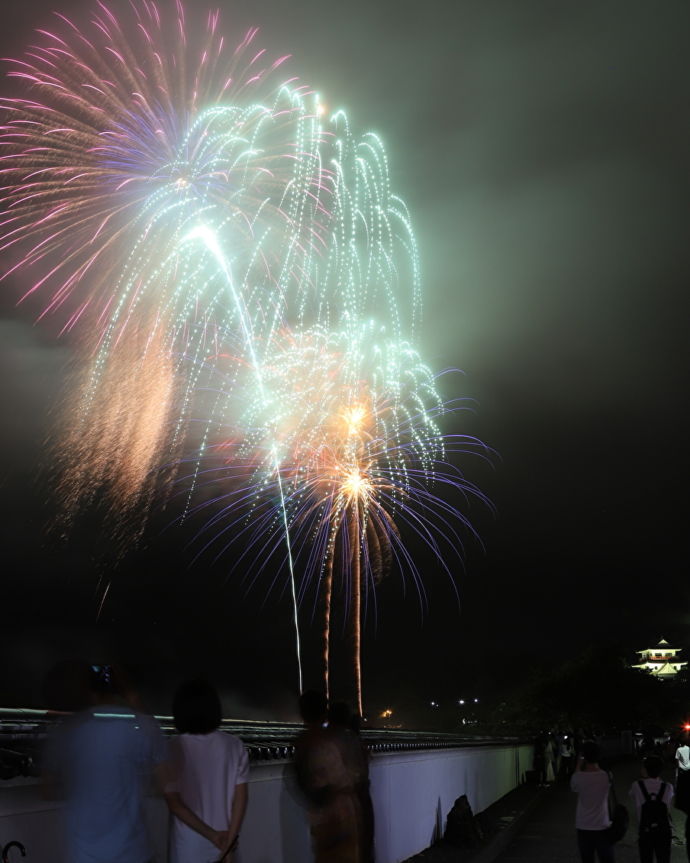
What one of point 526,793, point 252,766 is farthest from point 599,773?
point 526,793

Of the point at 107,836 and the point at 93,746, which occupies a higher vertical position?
the point at 93,746

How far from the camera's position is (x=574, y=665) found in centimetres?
12262

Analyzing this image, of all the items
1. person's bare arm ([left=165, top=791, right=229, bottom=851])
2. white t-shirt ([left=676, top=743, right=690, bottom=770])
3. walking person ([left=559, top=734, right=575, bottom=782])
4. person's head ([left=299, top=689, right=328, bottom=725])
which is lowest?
walking person ([left=559, top=734, right=575, bottom=782])

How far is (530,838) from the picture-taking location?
16.9 metres

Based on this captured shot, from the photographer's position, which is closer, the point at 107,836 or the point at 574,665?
the point at 107,836

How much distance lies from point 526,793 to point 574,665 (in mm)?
98185

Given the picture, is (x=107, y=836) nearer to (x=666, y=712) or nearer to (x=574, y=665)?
(x=574, y=665)

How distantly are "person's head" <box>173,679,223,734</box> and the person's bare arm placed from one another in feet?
1.08

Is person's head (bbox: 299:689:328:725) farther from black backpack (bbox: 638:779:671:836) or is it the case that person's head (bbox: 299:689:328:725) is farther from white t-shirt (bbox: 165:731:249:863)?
black backpack (bbox: 638:779:671:836)

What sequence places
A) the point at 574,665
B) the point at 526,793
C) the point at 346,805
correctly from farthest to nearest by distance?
the point at 574,665 → the point at 526,793 → the point at 346,805

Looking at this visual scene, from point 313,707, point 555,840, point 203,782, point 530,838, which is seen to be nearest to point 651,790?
point 313,707

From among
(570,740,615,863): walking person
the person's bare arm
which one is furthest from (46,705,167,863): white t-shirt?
(570,740,615,863): walking person

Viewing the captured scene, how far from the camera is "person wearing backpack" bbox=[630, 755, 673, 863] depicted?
1013 centimetres

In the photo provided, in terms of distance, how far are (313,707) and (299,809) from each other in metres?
1.95
